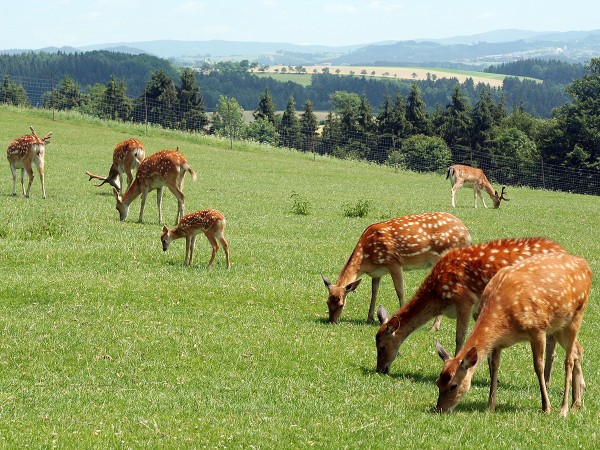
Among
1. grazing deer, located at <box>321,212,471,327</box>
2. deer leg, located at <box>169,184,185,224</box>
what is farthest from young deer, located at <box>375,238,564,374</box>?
deer leg, located at <box>169,184,185,224</box>

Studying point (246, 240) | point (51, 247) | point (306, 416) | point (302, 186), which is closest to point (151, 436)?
point (306, 416)

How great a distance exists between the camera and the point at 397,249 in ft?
46.8

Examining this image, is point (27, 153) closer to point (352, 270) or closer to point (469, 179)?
point (352, 270)

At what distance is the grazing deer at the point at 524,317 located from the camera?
937 cm

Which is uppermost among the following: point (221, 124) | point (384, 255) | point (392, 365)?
point (384, 255)

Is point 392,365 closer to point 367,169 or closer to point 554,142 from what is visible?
point 367,169

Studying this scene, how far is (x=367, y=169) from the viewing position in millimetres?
56062

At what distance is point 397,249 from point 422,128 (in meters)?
85.4

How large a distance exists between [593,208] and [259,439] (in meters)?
33.6

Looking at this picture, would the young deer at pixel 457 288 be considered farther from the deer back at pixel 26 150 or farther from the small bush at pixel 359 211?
the deer back at pixel 26 150

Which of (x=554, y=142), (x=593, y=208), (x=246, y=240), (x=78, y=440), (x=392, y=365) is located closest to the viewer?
(x=78, y=440)

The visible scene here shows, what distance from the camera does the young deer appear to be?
11000mm

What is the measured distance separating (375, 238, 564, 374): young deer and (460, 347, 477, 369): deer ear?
1.84 metres

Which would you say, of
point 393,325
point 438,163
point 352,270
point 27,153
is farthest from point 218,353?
point 438,163
